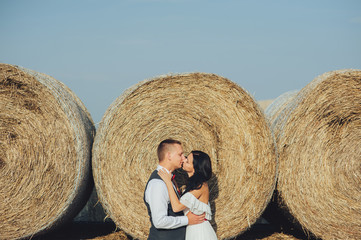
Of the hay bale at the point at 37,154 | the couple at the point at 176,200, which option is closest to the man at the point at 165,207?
the couple at the point at 176,200

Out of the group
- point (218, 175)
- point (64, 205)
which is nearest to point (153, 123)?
point (218, 175)

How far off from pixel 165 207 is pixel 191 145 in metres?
1.46

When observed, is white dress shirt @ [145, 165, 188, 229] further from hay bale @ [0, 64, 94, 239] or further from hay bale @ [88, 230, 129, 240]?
hay bale @ [88, 230, 129, 240]

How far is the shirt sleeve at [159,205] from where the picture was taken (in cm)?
383

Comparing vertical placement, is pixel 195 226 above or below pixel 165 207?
below

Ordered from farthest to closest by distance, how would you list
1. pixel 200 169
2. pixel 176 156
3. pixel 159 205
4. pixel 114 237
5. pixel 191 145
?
1. pixel 114 237
2. pixel 191 145
3. pixel 200 169
4. pixel 176 156
5. pixel 159 205

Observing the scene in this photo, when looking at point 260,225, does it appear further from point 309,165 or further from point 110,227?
point 110,227

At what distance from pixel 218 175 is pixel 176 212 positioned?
109 cm

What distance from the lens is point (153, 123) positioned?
5105 mm

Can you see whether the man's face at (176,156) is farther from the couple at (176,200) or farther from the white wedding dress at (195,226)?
the white wedding dress at (195,226)

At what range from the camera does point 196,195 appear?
14.2 feet

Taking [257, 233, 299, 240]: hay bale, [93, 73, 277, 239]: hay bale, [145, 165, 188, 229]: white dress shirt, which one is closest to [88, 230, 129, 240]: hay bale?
[93, 73, 277, 239]: hay bale

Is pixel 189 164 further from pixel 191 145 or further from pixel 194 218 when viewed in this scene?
pixel 191 145

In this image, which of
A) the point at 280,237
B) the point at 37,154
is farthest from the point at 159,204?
the point at 280,237
